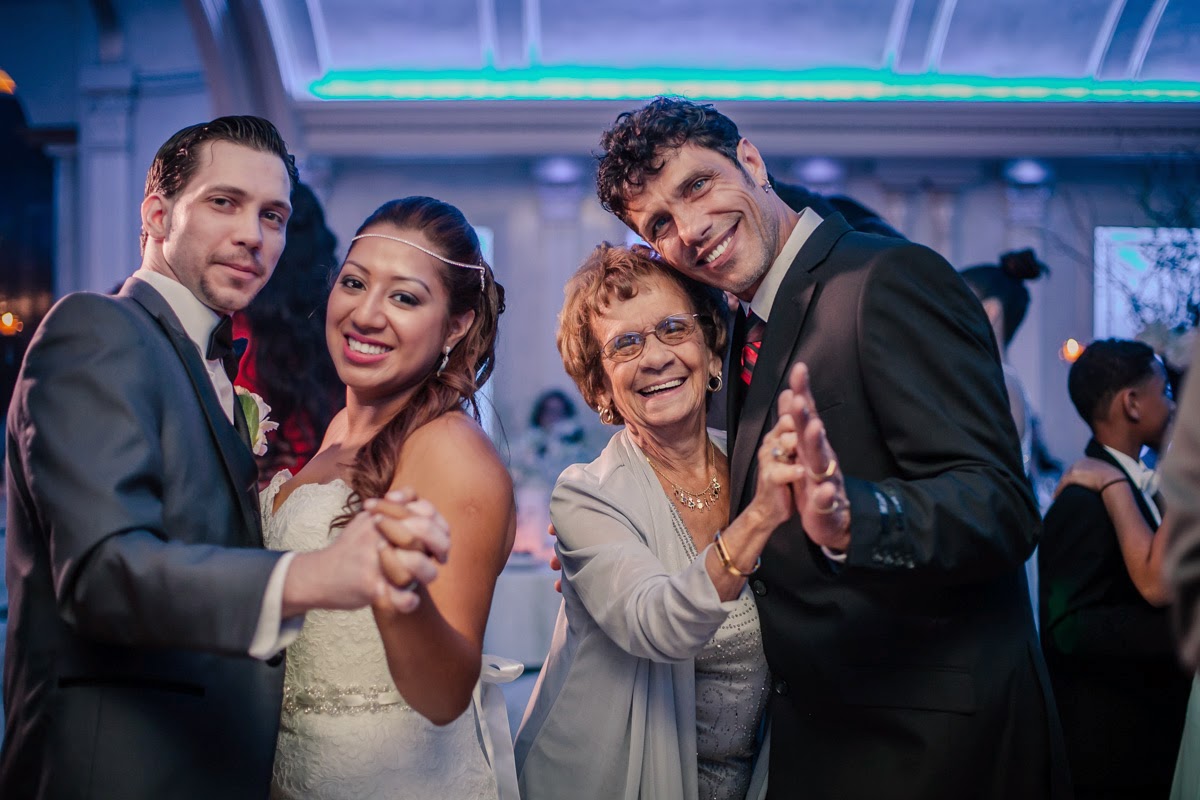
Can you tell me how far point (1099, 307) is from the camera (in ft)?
25.4

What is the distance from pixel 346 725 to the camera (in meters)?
1.81

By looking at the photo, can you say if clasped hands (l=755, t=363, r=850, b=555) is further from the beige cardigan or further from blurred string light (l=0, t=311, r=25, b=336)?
blurred string light (l=0, t=311, r=25, b=336)

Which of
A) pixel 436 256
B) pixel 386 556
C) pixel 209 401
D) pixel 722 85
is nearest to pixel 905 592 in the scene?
pixel 386 556

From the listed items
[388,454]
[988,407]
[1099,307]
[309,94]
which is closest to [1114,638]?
[988,407]

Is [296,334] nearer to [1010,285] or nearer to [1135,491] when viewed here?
[1135,491]

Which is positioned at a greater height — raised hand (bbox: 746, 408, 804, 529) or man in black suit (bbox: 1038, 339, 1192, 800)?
raised hand (bbox: 746, 408, 804, 529)

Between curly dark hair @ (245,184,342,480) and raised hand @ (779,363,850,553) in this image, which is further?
curly dark hair @ (245,184,342,480)

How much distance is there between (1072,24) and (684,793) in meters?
7.23

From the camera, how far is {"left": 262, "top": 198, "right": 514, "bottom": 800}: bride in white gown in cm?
167

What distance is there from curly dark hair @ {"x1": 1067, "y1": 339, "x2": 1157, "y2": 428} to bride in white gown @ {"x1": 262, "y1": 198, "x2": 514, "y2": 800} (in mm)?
1977

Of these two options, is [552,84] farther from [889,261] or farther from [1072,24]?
[889,261]

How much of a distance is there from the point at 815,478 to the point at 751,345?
28.0 inches

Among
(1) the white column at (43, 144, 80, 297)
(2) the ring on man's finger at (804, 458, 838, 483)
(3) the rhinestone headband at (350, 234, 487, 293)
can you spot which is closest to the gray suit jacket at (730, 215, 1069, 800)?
(2) the ring on man's finger at (804, 458, 838, 483)

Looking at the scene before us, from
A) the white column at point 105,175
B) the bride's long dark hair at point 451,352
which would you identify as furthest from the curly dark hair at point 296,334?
the white column at point 105,175
